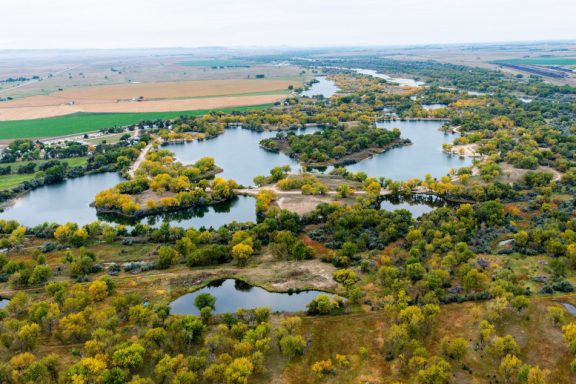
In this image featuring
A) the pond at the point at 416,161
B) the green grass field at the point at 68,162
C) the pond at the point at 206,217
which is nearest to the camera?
the pond at the point at 206,217

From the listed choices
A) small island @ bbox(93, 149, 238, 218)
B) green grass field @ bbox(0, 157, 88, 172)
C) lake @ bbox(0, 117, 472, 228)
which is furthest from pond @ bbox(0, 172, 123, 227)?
green grass field @ bbox(0, 157, 88, 172)

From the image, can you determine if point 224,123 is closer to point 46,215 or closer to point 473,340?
point 46,215

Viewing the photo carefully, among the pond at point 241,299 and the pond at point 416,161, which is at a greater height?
the pond at point 416,161

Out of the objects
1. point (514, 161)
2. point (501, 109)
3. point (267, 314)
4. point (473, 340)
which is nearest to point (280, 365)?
point (267, 314)

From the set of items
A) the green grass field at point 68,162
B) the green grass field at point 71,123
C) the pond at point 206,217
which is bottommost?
the pond at point 206,217

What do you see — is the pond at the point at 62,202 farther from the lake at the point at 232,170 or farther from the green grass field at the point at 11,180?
the green grass field at the point at 11,180

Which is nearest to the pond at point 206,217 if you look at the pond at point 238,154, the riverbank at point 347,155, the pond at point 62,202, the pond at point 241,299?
the pond at point 62,202
